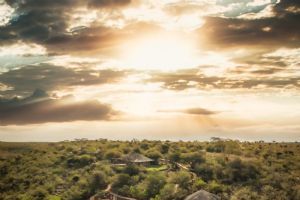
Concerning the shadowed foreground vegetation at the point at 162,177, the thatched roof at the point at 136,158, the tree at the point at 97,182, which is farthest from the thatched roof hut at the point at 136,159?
the tree at the point at 97,182

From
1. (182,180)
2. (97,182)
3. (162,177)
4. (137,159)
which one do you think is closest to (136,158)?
(137,159)

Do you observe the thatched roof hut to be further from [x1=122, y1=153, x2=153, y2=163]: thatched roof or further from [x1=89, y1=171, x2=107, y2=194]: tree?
[x1=89, y1=171, x2=107, y2=194]: tree

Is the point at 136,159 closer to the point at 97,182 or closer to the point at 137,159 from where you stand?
the point at 137,159

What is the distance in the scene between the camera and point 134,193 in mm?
73875

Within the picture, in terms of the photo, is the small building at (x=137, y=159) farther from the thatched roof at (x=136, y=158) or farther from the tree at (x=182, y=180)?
the tree at (x=182, y=180)

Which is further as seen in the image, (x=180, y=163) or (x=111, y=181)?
(x=180, y=163)

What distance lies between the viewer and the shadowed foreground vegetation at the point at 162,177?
70.7 m

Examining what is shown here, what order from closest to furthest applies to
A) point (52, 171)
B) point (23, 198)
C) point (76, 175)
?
point (23, 198) → point (76, 175) → point (52, 171)

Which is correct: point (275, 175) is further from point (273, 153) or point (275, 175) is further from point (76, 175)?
point (76, 175)

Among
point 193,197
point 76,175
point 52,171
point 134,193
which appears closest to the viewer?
point 193,197

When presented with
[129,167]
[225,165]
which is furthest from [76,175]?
[225,165]

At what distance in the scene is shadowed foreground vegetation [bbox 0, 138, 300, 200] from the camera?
70.7 metres

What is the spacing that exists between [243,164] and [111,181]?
87.7ft

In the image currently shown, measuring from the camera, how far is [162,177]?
76.2 m
